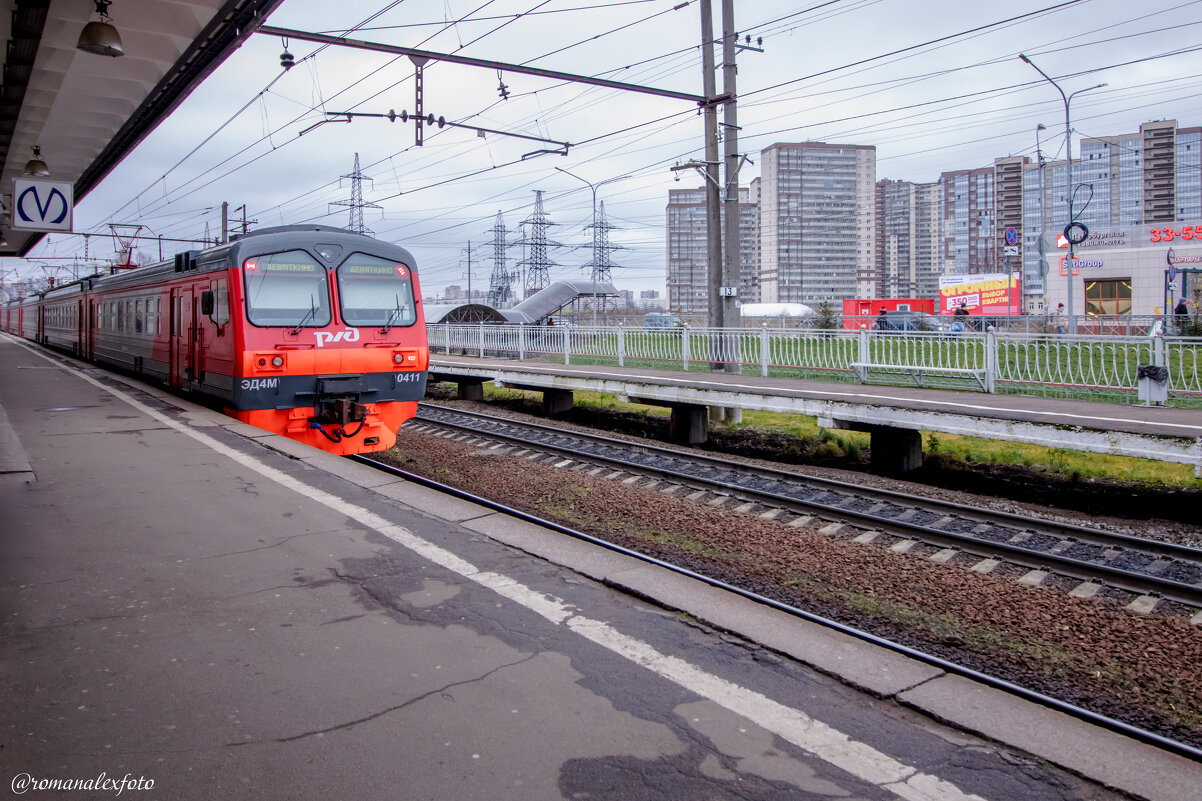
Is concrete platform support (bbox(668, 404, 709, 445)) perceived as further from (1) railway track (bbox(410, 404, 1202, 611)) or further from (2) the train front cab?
(2) the train front cab

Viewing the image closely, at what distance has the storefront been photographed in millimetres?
38969

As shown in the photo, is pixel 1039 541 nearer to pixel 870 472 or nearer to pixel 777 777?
pixel 870 472

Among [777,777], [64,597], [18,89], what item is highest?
[18,89]

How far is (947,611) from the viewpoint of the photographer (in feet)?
20.1

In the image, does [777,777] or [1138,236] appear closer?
[777,777]

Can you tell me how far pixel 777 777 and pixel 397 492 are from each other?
184 inches

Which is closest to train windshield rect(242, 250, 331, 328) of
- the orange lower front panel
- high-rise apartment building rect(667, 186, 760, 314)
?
the orange lower front panel

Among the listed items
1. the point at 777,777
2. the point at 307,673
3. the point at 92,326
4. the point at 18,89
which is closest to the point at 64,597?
the point at 307,673

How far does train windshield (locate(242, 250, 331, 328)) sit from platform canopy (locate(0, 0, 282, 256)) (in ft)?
8.63

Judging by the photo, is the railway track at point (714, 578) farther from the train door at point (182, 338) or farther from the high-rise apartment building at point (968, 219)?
the high-rise apartment building at point (968, 219)

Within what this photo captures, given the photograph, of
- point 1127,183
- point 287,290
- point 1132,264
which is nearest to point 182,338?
point 287,290

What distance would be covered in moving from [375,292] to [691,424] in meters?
5.99

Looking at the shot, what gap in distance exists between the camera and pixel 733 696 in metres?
3.60

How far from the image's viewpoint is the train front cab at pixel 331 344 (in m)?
10.5
